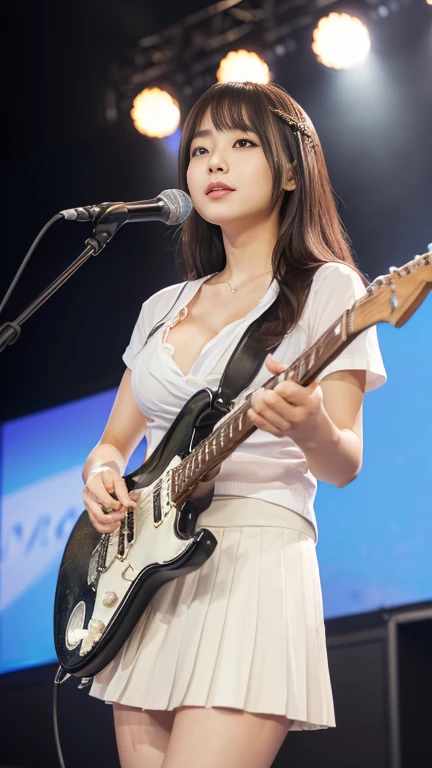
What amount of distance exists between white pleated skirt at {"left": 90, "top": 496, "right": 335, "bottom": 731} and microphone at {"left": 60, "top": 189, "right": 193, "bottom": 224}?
0.66 meters

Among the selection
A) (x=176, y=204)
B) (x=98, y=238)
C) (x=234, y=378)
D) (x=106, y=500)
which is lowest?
(x=106, y=500)

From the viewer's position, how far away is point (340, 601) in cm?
319

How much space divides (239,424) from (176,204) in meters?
0.68

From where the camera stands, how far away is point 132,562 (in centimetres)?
167

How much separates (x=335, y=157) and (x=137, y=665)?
2460 mm

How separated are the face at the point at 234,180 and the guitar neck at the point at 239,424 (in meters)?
0.54

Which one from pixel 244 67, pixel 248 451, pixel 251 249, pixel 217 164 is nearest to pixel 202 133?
pixel 217 164

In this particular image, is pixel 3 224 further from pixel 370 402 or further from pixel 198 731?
pixel 198 731

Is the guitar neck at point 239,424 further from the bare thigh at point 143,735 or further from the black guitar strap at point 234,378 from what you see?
the bare thigh at point 143,735

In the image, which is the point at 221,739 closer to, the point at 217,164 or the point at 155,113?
the point at 217,164

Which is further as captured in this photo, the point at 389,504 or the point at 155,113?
the point at 155,113

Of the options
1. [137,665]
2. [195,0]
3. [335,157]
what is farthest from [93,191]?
[137,665]

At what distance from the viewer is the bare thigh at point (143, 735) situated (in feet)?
5.29

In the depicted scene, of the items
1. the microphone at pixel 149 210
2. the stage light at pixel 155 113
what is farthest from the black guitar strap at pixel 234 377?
the stage light at pixel 155 113
